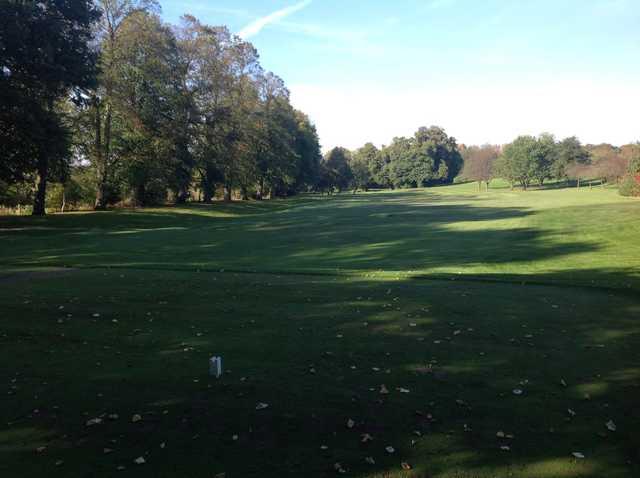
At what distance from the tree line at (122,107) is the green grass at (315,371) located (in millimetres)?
17210

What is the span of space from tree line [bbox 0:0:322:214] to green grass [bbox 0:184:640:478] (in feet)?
56.5

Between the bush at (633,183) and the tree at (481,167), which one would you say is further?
the tree at (481,167)

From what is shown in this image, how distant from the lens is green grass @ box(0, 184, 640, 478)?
4.66 m

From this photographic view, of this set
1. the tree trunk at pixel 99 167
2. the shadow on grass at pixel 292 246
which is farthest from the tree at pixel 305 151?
the shadow on grass at pixel 292 246

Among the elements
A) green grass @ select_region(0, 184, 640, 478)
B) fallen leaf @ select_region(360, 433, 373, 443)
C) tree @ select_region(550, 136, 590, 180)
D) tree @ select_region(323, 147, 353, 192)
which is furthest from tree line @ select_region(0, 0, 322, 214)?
tree @ select_region(550, 136, 590, 180)

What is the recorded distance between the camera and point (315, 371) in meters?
6.72

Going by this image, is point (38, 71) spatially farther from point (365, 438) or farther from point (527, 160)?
point (527, 160)

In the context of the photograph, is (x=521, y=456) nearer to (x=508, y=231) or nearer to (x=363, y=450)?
(x=363, y=450)

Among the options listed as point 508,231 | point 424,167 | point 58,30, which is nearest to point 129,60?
point 58,30

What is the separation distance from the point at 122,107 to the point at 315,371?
1725 inches

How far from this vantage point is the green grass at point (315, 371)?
4.66 metres

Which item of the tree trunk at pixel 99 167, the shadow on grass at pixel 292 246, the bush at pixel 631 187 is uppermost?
the tree trunk at pixel 99 167

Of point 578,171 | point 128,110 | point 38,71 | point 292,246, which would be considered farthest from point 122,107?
point 578,171

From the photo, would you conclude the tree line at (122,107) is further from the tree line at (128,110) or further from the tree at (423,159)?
the tree at (423,159)
